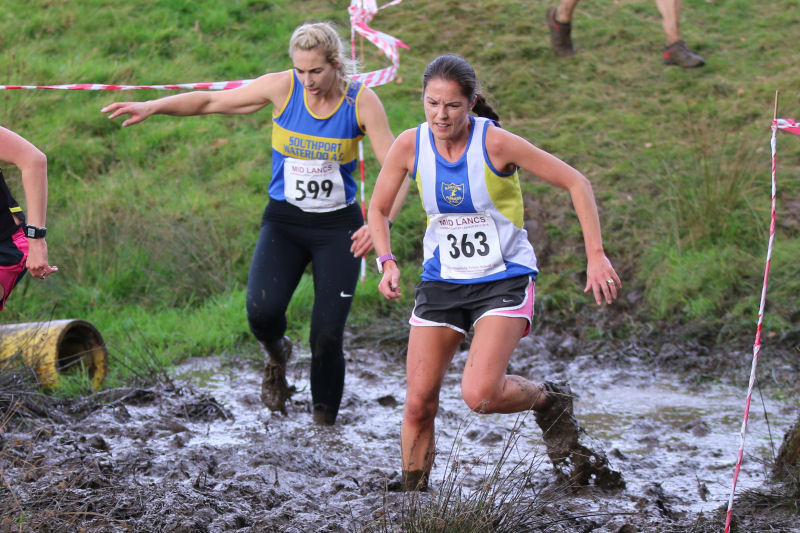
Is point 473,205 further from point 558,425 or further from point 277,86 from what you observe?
point 277,86

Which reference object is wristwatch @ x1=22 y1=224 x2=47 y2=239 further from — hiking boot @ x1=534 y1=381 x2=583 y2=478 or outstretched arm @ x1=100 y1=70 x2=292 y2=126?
hiking boot @ x1=534 y1=381 x2=583 y2=478

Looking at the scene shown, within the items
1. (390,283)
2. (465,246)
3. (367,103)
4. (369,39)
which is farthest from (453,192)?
(369,39)

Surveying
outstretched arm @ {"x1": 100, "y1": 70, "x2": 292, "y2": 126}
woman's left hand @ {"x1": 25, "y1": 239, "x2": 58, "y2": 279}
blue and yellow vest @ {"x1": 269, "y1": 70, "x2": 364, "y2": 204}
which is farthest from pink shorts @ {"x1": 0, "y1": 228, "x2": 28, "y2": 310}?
blue and yellow vest @ {"x1": 269, "y1": 70, "x2": 364, "y2": 204}

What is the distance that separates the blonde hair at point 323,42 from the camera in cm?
523

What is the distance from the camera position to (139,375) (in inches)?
263

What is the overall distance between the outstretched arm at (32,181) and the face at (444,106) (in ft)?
6.36

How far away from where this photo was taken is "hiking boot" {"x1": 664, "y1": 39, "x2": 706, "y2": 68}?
12.3 meters

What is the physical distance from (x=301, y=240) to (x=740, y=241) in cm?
465

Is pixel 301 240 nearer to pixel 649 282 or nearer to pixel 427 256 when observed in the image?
pixel 427 256

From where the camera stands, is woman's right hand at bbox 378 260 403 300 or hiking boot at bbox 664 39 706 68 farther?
hiking boot at bbox 664 39 706 68

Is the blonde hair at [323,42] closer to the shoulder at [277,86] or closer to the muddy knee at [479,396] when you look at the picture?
the shoulder at [277,86]

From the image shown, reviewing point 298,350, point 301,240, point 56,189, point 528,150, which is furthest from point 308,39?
point 56,189

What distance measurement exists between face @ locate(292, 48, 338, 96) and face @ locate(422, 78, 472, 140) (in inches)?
44.2

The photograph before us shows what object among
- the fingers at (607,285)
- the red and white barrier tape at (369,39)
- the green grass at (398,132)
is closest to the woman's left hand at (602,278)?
the fingers at (607,285)
